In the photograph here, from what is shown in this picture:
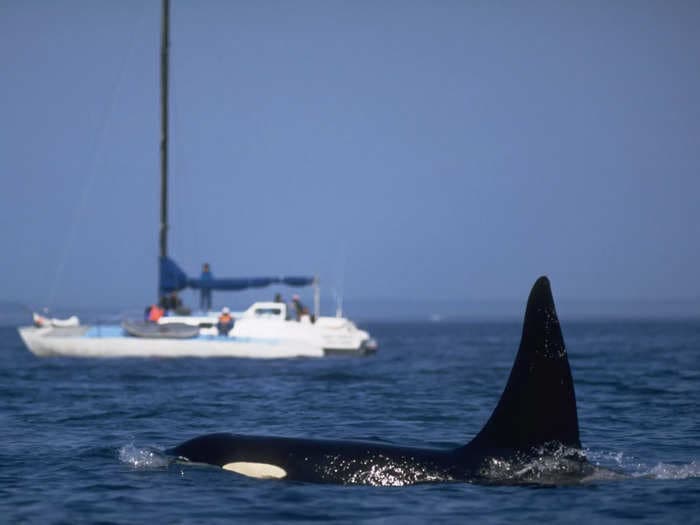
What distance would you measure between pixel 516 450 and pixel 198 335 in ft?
91.3

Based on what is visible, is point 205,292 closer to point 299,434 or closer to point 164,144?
point 164,144

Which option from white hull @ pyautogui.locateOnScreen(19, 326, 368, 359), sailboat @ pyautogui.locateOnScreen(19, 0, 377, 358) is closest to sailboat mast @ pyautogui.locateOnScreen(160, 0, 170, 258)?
sailboat @ pyautogui.locateOnScreen(19, 0, 377, 358)

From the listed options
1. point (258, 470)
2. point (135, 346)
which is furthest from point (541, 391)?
point (135, 346)

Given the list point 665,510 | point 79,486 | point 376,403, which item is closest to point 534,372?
point 665,510

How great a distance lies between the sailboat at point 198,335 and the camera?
36438 millimetres

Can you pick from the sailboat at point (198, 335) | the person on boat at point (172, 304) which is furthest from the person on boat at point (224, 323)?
the person on boat at point (172, 304)

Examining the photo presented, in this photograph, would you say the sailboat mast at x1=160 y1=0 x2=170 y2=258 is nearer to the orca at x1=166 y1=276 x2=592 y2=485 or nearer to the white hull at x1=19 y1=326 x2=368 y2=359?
the white hull at x1=19 y1=326 x2=368 y2=359

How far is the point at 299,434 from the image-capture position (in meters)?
15.0

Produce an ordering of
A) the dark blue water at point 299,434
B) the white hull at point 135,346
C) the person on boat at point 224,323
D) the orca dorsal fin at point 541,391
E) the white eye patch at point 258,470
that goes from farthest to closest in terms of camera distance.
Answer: the person on boat at point 224,323, the white hull at point 135,346, the white eye patch at point 258,470, the orca dorsal fin at point 541,391, the dark blue water at point 299,434

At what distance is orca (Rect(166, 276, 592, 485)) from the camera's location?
10195 mm

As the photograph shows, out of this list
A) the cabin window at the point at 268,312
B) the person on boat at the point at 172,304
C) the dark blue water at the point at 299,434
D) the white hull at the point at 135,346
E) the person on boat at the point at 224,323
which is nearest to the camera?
the dark blue water at the point at 299,434

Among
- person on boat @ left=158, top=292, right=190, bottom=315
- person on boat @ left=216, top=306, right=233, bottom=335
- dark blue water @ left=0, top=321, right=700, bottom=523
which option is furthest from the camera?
person on boat @ left=158, top=292, right=190, bottom=315

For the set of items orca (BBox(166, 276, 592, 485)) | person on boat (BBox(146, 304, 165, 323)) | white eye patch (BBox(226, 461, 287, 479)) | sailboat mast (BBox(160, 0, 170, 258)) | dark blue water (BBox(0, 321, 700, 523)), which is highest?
sailboat mast (BBox(160, 0, 170, 258))

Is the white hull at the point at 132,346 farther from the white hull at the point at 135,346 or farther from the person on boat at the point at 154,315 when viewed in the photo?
the person on boat at the point at 154,315
